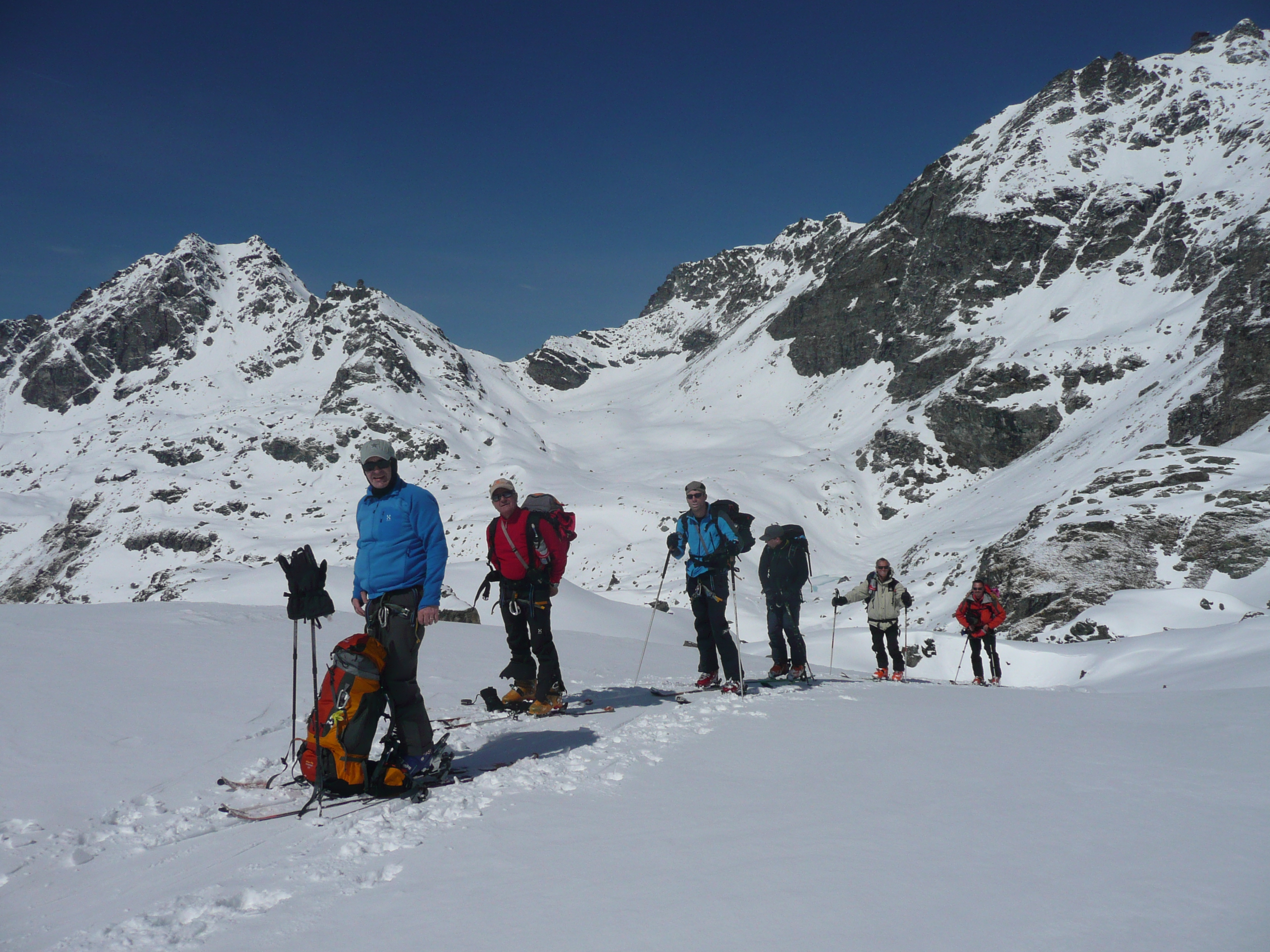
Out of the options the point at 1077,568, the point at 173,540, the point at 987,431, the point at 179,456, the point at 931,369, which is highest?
the point at 179,456

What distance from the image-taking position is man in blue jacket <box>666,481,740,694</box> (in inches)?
352

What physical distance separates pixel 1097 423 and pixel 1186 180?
1691 inches

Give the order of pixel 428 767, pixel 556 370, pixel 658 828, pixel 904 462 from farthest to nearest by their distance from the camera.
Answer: pixel 556 370, pixel 904 462, pixel 428 767, pixel 658 828

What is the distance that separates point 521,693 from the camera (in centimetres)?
786

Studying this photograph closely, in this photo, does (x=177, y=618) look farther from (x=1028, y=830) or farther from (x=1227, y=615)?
(x=1227, y=615)

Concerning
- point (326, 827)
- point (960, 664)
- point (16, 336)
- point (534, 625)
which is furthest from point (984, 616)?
point (16, 336)

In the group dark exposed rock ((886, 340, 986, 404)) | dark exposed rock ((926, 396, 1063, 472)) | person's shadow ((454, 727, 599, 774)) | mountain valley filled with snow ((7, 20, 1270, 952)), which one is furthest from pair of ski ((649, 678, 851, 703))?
dark exposed rock ((886, 340, 986, 404))

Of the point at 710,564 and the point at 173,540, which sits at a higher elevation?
the point at 173,540

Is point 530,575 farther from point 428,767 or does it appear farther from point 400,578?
point 428,767

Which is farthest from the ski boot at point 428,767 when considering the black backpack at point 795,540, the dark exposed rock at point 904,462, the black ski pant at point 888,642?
the dark exposed rock at point 904,462

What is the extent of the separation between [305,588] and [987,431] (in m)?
61.5

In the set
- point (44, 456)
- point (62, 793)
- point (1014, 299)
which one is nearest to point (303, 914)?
point (62, 793)

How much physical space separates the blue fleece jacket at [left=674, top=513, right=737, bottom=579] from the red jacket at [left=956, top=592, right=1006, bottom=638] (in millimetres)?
7768

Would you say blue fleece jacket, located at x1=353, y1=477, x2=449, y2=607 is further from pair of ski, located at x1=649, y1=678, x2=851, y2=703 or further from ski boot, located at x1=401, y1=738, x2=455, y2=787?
pair of ski, located at x1=649, y1=678, x2=851, y2=703
